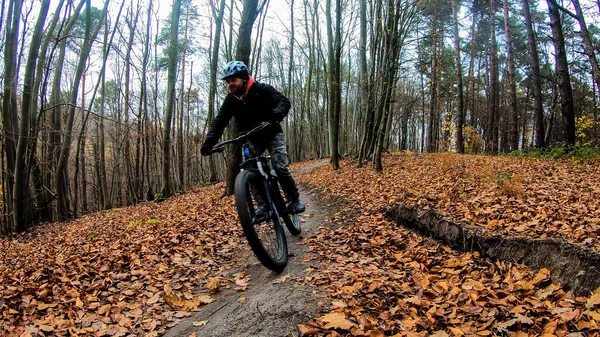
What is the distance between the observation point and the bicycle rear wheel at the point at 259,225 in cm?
344

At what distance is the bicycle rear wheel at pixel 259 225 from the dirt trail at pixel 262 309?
0.18m

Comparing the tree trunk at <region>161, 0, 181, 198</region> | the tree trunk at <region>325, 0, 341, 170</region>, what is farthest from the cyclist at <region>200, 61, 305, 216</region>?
the tree trunk at <region>161, 0, 181, 198</region>

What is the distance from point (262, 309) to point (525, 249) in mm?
2456

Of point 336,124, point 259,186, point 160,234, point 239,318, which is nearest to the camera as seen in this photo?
point 239,318

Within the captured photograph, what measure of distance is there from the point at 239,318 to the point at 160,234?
13.2ft

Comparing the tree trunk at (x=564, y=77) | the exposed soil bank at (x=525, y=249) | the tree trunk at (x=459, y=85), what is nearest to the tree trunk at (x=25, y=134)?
the exposed soil bank at (x=525, y=249)

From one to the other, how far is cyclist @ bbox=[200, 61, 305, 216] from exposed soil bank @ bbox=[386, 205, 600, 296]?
1970mm

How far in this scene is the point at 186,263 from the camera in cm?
473

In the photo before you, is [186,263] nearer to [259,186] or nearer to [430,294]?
[259,186]

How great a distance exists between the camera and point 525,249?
3291 mm

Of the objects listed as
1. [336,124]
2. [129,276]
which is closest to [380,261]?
[129,276]

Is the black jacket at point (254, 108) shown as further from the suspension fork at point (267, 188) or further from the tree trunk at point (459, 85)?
the tree trunk at point (459, 85)

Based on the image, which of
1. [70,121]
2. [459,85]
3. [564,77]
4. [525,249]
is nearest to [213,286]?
[525,249]

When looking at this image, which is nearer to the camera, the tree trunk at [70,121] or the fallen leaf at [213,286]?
the fallen leaf at [213,286]
